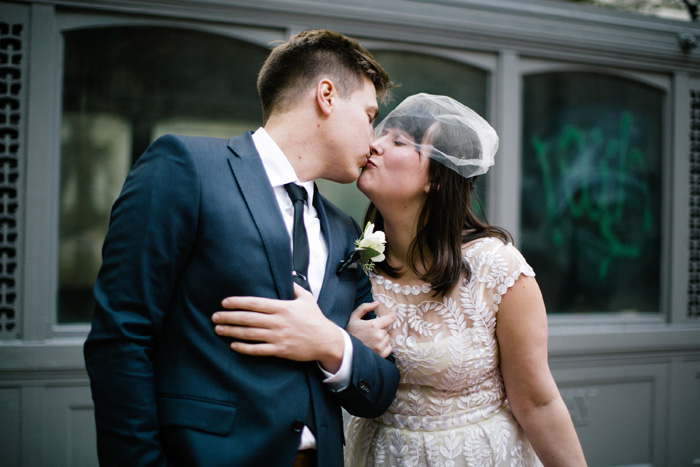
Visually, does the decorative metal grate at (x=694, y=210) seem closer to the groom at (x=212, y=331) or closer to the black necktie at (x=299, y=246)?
the groom at (x=212, y=331)

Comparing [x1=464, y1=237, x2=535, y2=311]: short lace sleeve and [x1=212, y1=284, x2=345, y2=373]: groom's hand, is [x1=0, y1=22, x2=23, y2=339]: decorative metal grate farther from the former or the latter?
[x1=464, y1=237, x2=535, y2=311]: short lace sleeve

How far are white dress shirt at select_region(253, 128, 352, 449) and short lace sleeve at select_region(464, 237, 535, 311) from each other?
2.22ft

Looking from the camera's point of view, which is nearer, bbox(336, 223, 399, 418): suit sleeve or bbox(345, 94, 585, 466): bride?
bbox(336, 223, 399, 418): suit sleeve

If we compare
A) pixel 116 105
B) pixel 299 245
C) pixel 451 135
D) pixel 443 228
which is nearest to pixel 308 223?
pixel 299 245

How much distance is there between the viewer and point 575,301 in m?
4.62

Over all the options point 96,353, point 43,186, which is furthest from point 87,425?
point 96,353

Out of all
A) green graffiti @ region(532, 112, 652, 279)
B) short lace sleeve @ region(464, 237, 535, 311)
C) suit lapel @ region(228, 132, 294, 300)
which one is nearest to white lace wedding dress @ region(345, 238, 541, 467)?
short lace sleeve @ region(464, 237, 535, 311)

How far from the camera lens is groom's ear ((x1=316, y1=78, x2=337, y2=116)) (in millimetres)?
1811

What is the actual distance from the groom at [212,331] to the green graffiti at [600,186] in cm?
332

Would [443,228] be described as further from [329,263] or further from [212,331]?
[212,331]

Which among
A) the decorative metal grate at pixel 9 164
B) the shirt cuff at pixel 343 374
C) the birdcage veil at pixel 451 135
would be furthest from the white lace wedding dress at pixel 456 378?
the decorative metal grate at pixel 9 164

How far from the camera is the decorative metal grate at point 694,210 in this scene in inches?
184

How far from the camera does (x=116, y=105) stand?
3607 mm

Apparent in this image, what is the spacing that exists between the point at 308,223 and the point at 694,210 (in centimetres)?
432
